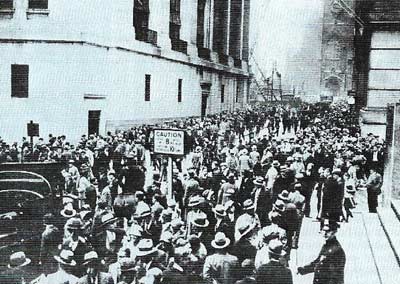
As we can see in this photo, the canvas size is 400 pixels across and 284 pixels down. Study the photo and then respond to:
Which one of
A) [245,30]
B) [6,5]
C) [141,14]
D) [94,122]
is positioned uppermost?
[245,30]

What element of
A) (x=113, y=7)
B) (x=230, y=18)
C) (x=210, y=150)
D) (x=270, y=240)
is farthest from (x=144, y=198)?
(x=230, y=18)

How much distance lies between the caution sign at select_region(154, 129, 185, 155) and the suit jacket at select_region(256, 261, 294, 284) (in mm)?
5231

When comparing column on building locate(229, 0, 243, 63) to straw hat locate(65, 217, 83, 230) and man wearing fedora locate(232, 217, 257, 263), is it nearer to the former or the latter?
man wearing fedora locate(232, 217, 257, 263)

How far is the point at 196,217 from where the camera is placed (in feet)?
28.3

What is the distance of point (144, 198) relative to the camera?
35.9ft

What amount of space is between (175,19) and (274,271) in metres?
30.0

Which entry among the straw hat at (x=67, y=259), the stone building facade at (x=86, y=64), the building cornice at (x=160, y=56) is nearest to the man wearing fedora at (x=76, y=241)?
the straw hat at (x=67, y=259)

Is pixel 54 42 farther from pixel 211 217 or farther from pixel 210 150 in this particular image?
pixel 211 217

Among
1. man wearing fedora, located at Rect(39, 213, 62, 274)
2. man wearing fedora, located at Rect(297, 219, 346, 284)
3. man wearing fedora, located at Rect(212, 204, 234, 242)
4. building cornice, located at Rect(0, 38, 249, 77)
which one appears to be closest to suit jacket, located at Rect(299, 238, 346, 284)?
man wearing fedora, located at Rect(297, 219, 346, 284)

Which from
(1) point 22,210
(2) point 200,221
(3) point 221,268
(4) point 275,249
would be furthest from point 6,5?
(4) point 275,249

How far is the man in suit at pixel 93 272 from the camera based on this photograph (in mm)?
6806

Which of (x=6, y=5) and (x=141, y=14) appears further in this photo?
(x=141, y=14)

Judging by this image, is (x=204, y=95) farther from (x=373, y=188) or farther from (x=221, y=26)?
(x=373, y=188)

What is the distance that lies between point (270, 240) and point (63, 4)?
19977mm
